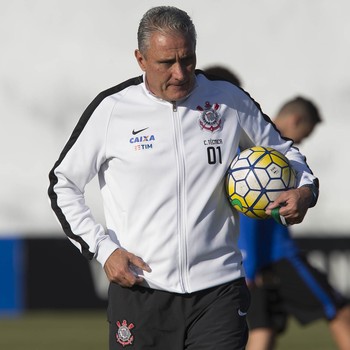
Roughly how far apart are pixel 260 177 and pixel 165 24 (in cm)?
87

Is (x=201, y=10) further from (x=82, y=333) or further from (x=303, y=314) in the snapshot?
(x=303, y=314)

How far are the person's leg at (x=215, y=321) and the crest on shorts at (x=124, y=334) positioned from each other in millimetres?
266

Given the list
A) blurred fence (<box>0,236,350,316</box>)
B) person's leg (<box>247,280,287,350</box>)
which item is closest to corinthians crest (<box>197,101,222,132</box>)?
person's leg (<box>247,280,287,350</box>)

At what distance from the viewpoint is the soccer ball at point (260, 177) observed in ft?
19.7

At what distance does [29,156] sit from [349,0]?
5233mm

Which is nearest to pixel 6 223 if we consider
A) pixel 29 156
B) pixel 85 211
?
pixel 29 156

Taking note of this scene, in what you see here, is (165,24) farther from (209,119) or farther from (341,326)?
(341,326)

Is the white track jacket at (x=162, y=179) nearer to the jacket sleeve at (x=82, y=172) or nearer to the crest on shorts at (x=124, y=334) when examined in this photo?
the jacket sleeve at (x=82, y=172)

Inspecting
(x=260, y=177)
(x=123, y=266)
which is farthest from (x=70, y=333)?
(x=123, y=266)

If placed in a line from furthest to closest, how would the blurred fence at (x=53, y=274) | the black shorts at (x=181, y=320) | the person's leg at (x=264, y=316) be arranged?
1. the blurred fence at (x=53, y=274)
2. the person's leg at (x=264, y=316)
3. the black shorts at (x=181, y=320)

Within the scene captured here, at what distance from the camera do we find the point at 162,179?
19.4ft

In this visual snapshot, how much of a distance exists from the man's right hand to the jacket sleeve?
154mm

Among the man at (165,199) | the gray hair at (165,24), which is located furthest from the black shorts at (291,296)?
the gray hair at (165,24)

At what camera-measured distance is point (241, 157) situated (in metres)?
6.06
